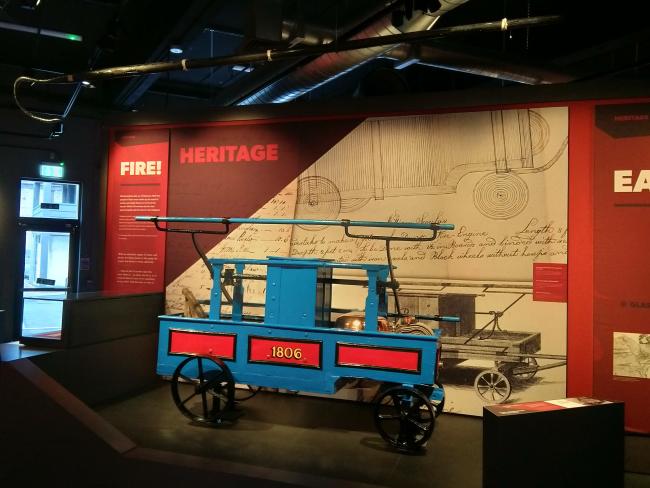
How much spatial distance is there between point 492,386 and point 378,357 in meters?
1.42

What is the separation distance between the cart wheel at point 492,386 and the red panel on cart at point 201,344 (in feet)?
7.11

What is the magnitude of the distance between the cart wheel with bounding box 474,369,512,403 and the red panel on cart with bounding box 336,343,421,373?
1.25 metres

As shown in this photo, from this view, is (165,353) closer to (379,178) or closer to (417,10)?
(379,178)

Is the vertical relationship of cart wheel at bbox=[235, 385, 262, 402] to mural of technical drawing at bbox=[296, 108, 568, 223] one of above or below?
below

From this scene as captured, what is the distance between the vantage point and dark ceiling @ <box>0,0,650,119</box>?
16.4 feet

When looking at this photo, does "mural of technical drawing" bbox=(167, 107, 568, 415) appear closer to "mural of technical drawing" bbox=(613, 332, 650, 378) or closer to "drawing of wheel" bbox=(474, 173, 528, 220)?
"drawing of wheel" bbox=(474, 173, 528, 220)

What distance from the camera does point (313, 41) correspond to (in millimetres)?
5051

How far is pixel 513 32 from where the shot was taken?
21.9 ft

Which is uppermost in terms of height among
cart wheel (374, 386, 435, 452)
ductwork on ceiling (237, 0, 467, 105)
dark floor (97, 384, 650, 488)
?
ductwork on ceiling (237, 0, 467, 105)

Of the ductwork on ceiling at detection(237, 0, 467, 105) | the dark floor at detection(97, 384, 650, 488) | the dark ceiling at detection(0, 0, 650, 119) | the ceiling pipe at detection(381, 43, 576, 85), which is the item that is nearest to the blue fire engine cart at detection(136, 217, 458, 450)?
the dark floor at detection(97, 384, 650, 488)

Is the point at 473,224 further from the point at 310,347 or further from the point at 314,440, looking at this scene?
the point at 314,440

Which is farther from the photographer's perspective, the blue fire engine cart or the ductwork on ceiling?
the ductwork on ceiling

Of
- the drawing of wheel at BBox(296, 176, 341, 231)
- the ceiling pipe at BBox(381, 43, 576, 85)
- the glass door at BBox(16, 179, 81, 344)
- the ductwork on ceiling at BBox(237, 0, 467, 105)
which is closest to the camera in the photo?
the ductwork on ceiling at BBox(237, 0, 467, 105)

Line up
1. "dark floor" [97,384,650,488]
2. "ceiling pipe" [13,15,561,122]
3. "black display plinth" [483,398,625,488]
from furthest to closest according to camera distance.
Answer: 1. "dark floor" [97,384,650,488]
2. "ceiling pipe" [13,15,561,122]
3. "black display plinth" [483,398,625,488]
